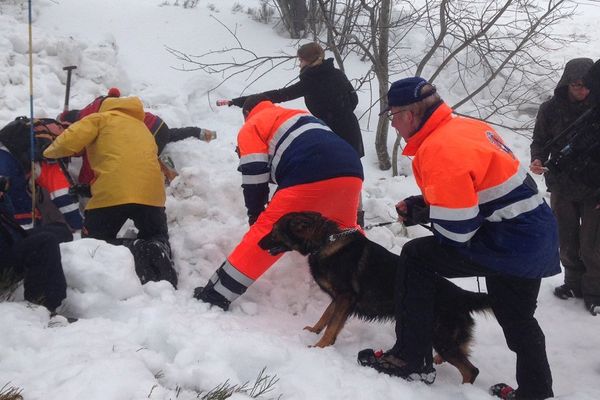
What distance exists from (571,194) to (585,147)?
550mm

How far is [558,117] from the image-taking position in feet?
14.1

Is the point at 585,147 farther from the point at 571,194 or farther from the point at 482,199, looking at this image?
the point at 482,199

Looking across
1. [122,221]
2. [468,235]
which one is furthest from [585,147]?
[122,221]

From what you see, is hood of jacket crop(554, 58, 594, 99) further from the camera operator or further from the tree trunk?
the tree trunk

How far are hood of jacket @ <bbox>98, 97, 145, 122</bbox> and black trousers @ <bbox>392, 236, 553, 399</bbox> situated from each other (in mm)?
3001

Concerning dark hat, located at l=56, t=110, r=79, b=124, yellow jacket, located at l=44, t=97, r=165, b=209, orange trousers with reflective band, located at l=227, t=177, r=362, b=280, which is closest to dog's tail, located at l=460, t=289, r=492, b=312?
orange trousers with reflective band, located at l=227, t=177, r=362, b=280

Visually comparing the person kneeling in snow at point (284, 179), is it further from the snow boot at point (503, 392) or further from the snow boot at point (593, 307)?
the snow boot at point (593, 307)

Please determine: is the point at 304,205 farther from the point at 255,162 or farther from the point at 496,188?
the point at 496,188

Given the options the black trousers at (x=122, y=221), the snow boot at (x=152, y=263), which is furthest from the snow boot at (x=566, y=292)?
the black trousers at (x=122, y=221)

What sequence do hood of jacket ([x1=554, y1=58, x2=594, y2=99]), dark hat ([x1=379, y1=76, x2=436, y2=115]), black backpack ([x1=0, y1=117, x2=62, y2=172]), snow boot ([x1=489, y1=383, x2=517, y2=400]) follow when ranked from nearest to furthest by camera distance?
dark hat ([x1=379, y1=76, x2=436, y2=115]) → snow boot ([x1=489, y1=383, x2=517, y2=400]) → hood of jacket ([x1=554, y1=58, x2=594, y2=99]) → black backpack ([x1=0, y1=117, x2=62, y2=172])

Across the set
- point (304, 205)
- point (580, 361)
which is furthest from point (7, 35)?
point (580, 361)

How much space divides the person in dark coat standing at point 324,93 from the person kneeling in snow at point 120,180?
117 centimetres

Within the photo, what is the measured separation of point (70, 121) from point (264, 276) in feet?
9.53

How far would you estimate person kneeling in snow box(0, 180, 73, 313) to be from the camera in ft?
10.1
